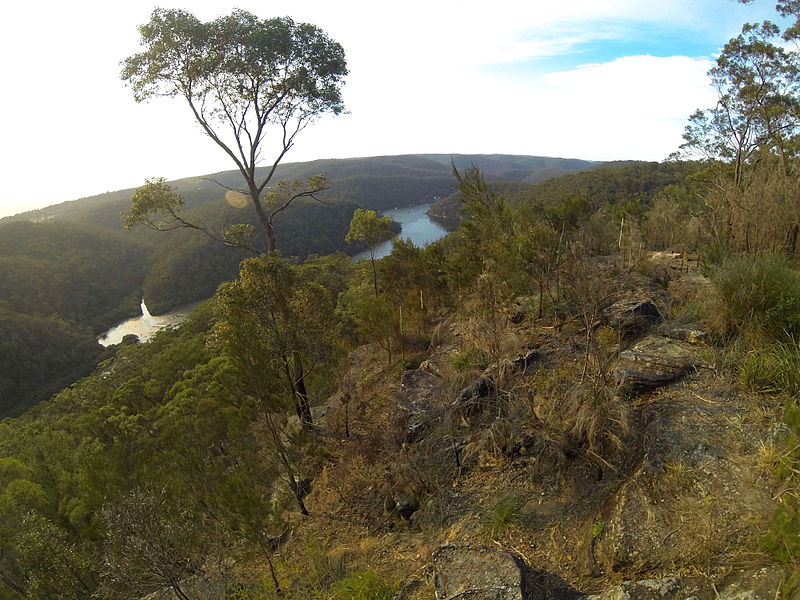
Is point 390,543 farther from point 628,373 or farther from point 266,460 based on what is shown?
point 628,373

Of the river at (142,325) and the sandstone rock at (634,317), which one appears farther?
the river at (142,325)

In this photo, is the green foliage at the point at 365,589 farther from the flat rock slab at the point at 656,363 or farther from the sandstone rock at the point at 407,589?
the flat rock slab at the point at 656,363

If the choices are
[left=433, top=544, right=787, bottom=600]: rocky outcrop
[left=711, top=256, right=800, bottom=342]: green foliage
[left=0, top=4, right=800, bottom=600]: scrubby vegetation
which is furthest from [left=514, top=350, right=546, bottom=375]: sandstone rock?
[left=433, top=544, right=787, bottom=600]: rocky outcrop

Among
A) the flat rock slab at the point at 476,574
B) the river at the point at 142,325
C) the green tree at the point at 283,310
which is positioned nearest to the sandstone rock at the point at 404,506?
the flat rock slab at the point at 476,574

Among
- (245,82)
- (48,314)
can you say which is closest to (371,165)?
(48,314)

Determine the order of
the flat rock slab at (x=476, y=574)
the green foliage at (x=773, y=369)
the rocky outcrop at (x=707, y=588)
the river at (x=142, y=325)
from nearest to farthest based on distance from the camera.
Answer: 1. the rocky outcrop at (x=707, y=588)
2. the flat rock slab at (x=476, y=574)
3. the green foliage at (x=773, y=369)
4. the river at (x=142, y=325)

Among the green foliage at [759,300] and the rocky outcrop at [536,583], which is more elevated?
the green foliage at [759,300]

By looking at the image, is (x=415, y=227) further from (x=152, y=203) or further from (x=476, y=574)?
(x=476, y=574)

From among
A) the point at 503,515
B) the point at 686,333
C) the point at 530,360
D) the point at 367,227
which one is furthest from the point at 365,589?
the point at 367,227
